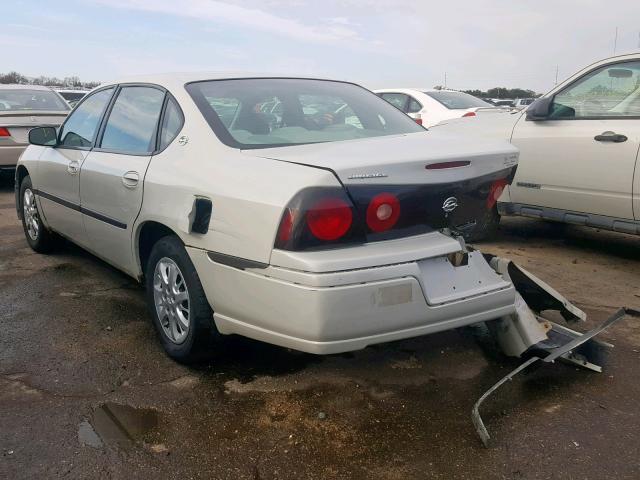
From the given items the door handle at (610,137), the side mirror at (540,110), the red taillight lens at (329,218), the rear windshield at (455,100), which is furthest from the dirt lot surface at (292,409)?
the rear windshield at (455,100)

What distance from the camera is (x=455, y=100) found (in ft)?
32.3

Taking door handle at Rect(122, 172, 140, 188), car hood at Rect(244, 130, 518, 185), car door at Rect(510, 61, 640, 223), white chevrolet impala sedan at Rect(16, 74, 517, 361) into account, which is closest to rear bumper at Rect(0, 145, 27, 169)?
white chevrolet impala sedan at Rect(16, 74, 517, 361)

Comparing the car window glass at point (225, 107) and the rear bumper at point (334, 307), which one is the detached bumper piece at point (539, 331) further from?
the car window glass at point (225, 107)

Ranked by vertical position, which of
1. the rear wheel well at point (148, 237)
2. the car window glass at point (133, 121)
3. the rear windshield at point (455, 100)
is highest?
the rear windshield at point (455, 100)

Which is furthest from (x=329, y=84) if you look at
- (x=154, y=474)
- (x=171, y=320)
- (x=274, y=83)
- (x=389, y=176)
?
(x=154, y=474)

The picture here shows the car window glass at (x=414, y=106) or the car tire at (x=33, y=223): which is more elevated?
the car window glass at (x=414, y=106)

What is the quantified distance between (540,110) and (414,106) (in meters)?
→ 4.61

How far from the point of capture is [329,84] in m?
3.94

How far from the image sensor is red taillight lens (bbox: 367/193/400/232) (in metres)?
2.61

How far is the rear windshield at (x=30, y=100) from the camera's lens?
9.65 m

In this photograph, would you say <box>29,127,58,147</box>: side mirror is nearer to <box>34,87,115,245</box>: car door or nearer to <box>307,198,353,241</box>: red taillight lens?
<box>34,87,115,245</box>: car door

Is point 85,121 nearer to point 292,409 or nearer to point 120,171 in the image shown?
point 120,171

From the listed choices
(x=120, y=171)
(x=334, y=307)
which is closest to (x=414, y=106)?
(x=120, y=171)

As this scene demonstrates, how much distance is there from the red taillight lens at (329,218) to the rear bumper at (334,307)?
18 cm
